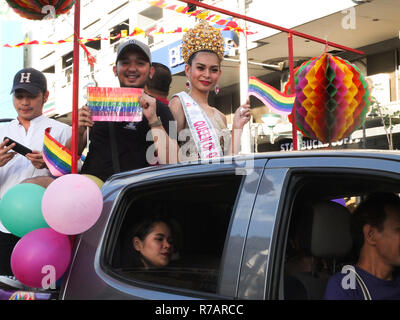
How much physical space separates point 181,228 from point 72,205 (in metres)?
0.43

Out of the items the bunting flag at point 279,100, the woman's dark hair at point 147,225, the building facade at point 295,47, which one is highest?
the building facade at point 295,47

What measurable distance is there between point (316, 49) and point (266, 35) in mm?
1039

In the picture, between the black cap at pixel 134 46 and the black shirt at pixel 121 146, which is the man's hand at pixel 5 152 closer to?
the black shirt at pixel 121 146

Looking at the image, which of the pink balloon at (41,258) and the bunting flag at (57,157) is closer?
the pink balloon at (41,258)

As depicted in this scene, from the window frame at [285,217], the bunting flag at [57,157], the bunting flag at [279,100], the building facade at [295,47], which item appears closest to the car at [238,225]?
the window frame at [285,217]

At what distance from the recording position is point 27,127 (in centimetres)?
336

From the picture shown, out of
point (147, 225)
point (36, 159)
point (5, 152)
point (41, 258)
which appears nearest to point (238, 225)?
point (147, 225)

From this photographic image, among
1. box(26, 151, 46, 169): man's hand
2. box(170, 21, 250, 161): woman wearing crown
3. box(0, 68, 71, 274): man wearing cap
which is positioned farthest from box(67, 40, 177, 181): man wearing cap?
box(0, 68, 71, 274): man wearing cap

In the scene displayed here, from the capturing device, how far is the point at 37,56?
27172 millimetres

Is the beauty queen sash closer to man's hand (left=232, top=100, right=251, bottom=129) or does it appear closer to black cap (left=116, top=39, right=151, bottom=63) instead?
man's hand (left=232, top=100, right=251, bottom=129)

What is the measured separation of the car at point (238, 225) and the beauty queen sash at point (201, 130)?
0.83m

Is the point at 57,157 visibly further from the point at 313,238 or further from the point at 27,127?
the point at 313,238

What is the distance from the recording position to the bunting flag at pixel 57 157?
8.68 feet

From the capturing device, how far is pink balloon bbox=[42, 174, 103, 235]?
2.12 metres
